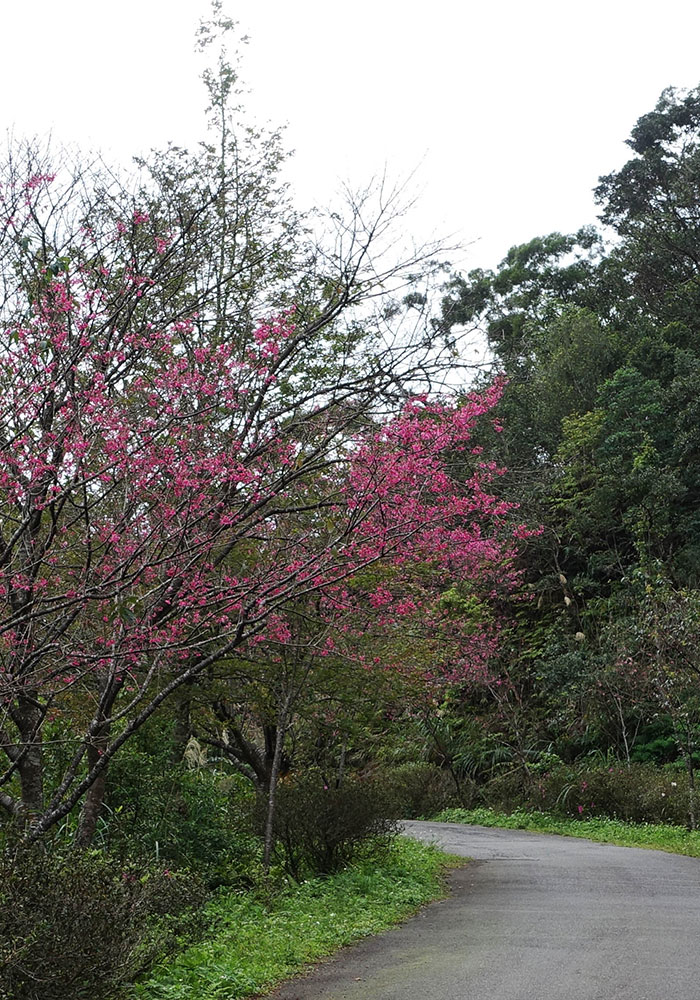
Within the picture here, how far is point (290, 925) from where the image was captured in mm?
8000

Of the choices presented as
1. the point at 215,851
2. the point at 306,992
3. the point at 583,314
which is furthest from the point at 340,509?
the point at 583,314

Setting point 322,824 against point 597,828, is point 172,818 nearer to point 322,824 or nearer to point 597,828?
point 322,824

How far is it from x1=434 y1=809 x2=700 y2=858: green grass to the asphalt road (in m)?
4.48

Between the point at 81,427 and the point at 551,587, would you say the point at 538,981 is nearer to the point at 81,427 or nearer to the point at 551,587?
the point at 81,427

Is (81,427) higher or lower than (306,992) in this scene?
higher

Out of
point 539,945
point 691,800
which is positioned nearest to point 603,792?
point 691,800

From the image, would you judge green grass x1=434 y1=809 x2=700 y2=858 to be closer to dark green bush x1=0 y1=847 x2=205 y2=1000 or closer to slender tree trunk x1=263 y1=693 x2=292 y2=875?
slender tree trunk x1=263 y1=693 x2=292 y2=875

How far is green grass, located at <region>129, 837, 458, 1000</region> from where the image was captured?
6145 mm

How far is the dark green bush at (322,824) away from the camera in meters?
10.4

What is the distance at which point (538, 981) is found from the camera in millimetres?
5969

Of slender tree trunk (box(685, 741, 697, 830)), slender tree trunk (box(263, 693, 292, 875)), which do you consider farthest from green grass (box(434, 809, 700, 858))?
slender tree trunk (box(263, 693, 292, 875))

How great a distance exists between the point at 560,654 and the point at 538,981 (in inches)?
736

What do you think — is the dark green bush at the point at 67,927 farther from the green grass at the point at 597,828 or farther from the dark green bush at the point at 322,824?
the green grass at the point at 597,828

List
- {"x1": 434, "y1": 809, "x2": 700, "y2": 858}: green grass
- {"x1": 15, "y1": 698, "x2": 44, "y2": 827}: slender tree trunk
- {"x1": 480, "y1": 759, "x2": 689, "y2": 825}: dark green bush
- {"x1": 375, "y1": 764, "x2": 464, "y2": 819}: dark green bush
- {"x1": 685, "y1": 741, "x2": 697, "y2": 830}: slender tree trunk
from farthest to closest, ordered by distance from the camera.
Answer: {"x1": 375, "y1": 764, "x2": 464, "y2": 819}: dark green bush, {"x1": 480, "y1": 759, "x2": 689, "y2": 825}: dark green bush, {"x1": 685, "y1": 741, "x2": 697, "y2": 830}: slender tree trunk, {"x1": 434, "y1": 809, "x2": 700, "y2": 858}: green grass, {"x1": 15, "y1": 698, "x2": 44, "y2": 827}: slender tree trunk
